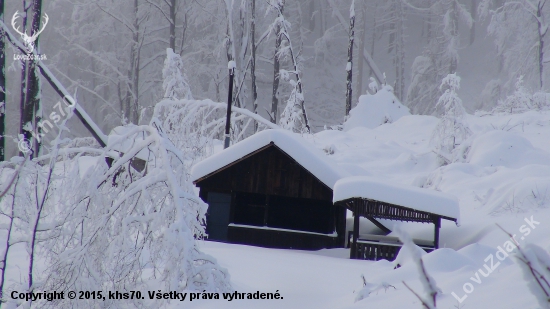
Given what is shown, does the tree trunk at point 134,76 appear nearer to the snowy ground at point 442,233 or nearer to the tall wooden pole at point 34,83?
the snowy ground at point 442,233

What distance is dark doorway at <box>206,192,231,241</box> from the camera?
557 inches

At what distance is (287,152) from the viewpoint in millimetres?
13156

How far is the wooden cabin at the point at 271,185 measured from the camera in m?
13.2

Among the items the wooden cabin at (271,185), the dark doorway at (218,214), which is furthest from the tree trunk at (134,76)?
the wooden cabin at (271,185)

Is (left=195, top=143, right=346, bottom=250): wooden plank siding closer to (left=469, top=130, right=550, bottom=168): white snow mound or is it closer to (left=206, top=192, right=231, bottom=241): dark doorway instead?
(left=206, top=192, right=231, bottom=241): dark doorway

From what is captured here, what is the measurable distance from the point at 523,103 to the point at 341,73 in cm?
2288

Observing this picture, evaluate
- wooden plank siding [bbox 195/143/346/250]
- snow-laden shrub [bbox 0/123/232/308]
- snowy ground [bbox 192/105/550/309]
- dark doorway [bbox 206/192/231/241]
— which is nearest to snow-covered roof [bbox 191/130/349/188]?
wooden plank siding [bbox 195/143/346/250]

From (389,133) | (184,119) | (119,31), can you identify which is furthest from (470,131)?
(119,31)

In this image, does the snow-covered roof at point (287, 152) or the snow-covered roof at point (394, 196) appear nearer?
the snow-covered roof at point (394, 196)

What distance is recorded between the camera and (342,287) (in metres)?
7.73

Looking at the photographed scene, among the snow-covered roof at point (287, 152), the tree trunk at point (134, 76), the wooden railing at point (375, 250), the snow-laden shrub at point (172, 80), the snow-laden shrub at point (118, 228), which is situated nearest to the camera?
the snow-laden shrub at point (118, 228)

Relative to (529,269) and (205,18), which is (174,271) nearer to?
(529,269)

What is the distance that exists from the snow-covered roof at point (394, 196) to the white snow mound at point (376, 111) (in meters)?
16.4

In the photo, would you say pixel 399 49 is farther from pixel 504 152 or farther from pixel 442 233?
pixel 442 233
